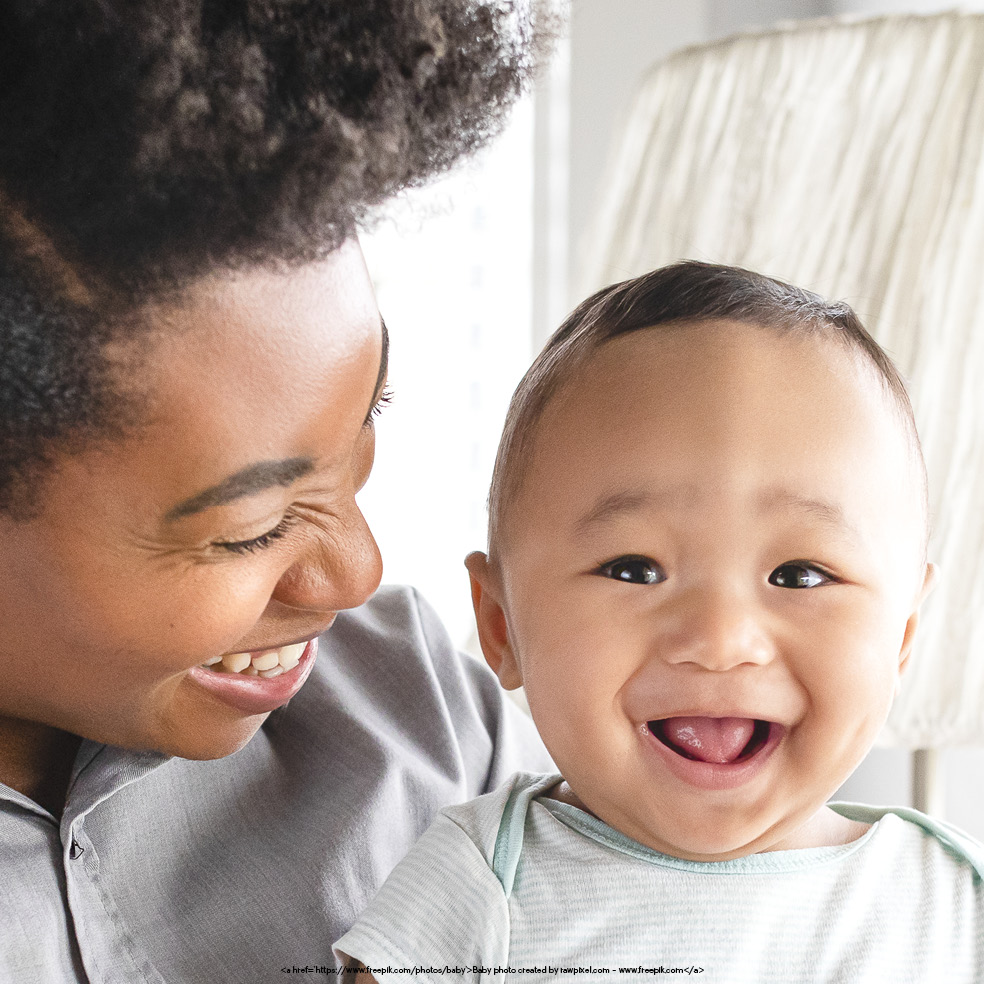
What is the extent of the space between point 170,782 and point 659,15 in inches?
72.4

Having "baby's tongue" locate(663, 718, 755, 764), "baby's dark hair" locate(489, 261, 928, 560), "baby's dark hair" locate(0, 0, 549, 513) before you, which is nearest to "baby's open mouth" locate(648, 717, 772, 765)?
"baby's tongue" locate(663, 718, 755, 764)

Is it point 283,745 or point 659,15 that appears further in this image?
point 659,15

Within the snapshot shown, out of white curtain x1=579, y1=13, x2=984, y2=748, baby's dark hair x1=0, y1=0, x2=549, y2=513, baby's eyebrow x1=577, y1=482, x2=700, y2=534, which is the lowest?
baby's eyebrow x1=577, y1=482, x2=700, y2=534

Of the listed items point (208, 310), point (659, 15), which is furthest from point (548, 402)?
point (659, 15)

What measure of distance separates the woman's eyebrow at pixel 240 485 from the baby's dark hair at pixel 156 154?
0.24 ft

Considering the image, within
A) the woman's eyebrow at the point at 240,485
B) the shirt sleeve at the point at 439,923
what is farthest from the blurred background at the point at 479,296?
the woman's eyebrow at the point at 240,485

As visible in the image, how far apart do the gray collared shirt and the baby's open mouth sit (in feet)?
Answer: 1.10

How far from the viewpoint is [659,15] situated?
7.71 ft

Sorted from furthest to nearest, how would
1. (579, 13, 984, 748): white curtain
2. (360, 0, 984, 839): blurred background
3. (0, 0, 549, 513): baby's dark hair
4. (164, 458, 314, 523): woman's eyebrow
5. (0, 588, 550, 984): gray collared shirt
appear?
1. (360, 0, 984, 839): blurred background
2. (579, 13, 984, 748): white curtain
3. (0, 588, 550, 984): gray collared shirt
4. (164, 458, 314, 523): woman's eyebrow
5. (0, 0, 549, 513): baby's dark hair

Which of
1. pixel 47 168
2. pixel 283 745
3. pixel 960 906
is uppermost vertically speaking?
pixel 47 168

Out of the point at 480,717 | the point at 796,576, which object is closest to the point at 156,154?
the point at 796,576

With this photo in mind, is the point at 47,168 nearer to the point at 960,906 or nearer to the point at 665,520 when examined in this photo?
the point at 665,520

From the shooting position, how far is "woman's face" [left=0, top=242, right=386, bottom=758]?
Answer: 76 centimetres

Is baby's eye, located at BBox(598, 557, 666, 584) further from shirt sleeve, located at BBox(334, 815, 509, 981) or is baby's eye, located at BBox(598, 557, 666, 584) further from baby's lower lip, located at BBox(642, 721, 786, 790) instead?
shirt sleeve, located at BBox(334, 815, 509, 981)
